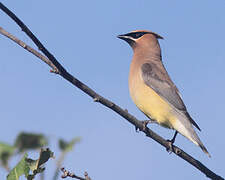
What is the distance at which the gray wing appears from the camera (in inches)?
214

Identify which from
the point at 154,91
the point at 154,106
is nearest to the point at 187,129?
the point at 154,106

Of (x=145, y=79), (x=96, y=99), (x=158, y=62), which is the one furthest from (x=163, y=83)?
(x=96, y=99)

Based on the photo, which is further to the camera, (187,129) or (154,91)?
(154,91)

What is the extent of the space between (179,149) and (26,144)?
10.5 feet

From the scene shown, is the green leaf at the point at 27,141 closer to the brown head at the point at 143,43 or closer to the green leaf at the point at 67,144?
the green leaf at the point at 67,144

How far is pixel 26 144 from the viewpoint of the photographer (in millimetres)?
931

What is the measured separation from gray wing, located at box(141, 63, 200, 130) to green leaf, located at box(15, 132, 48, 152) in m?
4.45

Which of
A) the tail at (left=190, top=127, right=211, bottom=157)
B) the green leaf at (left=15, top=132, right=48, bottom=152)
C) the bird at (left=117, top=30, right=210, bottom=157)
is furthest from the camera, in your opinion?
the bird at (left=117, top=30, right=210, bottom=157)

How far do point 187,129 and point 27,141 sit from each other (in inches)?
167

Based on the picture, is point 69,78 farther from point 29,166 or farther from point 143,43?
point 143,43

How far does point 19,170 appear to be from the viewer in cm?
Result: 112

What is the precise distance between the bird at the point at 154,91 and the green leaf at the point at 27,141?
376 cm

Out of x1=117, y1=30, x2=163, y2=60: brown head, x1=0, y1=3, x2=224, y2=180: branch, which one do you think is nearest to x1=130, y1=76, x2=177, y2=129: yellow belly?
x1=117, y1=30, x2=163, y2=60: brown head

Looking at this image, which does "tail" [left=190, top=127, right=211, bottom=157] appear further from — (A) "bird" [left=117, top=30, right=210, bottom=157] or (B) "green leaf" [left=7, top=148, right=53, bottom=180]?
(B) "green leaf" [left=7, top=148, right=53, bottom=180]
